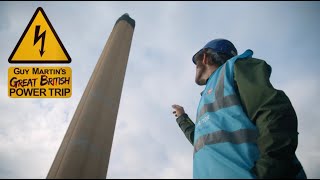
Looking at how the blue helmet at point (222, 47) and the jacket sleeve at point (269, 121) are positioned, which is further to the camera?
the blue helmet at point (222, 47)

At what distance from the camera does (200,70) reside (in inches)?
136

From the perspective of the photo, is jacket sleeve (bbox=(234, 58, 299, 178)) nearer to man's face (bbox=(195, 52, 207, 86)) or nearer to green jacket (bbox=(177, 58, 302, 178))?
green jacket (bbox=(177, 58, 302, 178))

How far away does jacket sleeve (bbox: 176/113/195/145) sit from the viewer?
3867 millimetres

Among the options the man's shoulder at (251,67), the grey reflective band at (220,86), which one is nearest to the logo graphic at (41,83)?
the grey reflective band at (220,86)

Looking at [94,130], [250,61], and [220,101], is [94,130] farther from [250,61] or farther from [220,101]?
[250,61]

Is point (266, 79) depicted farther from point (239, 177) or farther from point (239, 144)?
point (239, 177)

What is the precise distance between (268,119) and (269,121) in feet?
0.07

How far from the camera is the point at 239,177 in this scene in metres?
1.76

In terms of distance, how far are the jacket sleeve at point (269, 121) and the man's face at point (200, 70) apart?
121 cm

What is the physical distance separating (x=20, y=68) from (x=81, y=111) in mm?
1984

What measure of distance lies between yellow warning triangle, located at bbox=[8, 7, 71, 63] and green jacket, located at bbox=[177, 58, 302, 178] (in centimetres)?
231

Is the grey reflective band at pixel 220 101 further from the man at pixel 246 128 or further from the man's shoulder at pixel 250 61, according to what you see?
the man's shoulder at pixel 250 61

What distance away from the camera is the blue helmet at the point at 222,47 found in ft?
11.1

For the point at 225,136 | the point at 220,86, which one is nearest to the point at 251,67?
the point at 220,86
